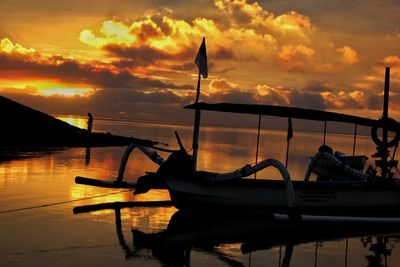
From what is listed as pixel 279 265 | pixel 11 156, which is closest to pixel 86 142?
pixel 11 156

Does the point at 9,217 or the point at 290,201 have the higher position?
the point at 290,201

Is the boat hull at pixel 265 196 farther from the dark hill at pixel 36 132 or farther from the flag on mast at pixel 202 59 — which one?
the dark hill at pixel 36 132

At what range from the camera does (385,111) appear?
24.2m

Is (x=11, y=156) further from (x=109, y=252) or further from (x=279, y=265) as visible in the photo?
(x=279, y=265)

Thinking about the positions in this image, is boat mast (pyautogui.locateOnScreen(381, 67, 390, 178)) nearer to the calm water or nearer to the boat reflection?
the boat reflection

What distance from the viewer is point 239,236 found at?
16.8m

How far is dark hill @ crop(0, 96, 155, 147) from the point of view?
55312 mm

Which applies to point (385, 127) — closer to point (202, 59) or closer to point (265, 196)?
point (265, 196)

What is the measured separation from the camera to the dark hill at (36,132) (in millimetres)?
55312

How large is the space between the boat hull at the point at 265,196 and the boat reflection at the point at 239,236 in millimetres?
544

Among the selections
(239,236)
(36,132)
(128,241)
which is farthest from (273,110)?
(36,132)

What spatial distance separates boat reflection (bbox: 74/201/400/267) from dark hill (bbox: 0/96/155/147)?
36.5 m

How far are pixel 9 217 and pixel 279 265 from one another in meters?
9.38

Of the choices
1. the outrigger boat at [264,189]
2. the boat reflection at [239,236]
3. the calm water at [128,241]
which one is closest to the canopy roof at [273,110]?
the outrigger boat at [264,189]
